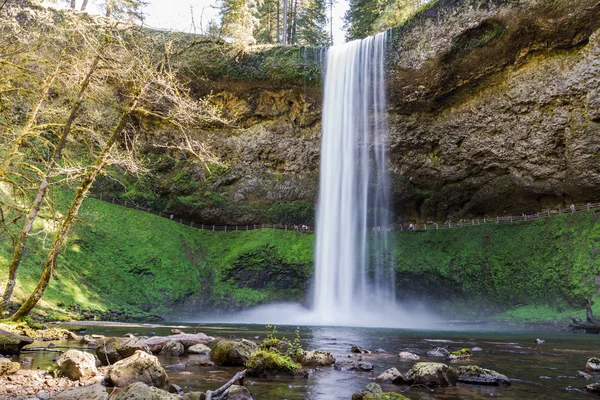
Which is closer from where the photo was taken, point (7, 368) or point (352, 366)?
point (7, 368)

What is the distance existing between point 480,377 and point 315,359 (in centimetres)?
309

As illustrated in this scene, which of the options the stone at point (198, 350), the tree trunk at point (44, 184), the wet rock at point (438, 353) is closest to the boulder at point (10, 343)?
the tree trunk at point (44, 184)

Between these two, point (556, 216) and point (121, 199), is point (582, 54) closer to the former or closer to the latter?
point (556, 216)

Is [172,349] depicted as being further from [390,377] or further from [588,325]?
[588,325]

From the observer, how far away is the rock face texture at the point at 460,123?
2477cm

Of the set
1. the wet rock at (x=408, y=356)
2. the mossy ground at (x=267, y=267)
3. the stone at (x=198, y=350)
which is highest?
the mossy ground at (x=267, y=267)

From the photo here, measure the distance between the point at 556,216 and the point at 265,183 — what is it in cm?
2128

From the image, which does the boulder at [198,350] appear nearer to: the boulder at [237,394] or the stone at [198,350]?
the stone at [198,350]

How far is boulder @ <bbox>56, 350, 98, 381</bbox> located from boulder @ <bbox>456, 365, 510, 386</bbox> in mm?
5911

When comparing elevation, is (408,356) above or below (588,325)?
below

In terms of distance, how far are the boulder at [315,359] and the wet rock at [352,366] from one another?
0.77 feet

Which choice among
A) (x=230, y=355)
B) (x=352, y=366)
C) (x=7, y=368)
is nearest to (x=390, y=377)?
(x=352, y=366)

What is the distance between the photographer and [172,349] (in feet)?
32.3

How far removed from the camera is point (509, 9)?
23.6 meters
